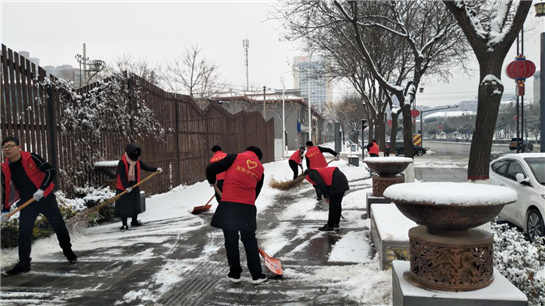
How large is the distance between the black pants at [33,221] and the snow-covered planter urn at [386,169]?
5326 mm

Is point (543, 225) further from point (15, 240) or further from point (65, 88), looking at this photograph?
point (65, 88)

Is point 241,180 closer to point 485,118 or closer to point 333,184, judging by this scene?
point 333,184

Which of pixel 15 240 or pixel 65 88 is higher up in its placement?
pixel 65 88

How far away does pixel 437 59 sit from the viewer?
18297 millimetres

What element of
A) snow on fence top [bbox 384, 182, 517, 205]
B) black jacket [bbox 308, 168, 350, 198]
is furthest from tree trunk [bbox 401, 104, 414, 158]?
snow on fence top [bbox 384, 182, 517, 205]

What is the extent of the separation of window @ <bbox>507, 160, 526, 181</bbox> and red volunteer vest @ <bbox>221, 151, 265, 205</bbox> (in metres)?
5.22

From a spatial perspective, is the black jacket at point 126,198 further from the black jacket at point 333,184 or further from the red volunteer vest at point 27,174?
the black jacket at point 333,184

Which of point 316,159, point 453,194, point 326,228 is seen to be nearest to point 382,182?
point 326,228

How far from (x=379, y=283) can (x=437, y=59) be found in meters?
16.6

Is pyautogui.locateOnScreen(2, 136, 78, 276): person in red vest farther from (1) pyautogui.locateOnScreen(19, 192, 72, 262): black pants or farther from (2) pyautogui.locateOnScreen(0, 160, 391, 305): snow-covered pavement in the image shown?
(2) pyautogui.locateOnScreen(0, 160, 391, 305): snow-covered pavement

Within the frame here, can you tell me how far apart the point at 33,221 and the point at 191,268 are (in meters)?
2.18

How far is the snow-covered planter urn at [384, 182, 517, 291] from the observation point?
8.87 ft

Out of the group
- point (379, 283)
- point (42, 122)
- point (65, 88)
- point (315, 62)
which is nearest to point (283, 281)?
point (379, 283)

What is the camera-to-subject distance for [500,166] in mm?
7973
